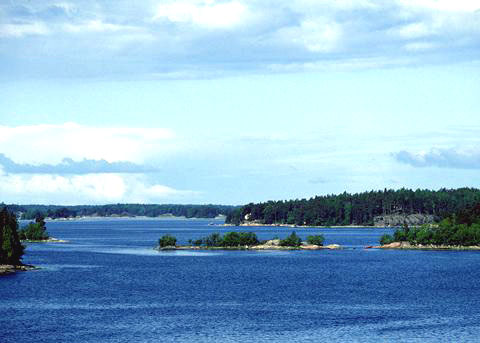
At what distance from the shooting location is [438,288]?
471ft

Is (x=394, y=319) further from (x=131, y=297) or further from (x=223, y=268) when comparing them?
(x=223, y=268)

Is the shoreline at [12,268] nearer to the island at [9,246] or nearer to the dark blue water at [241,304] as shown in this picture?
the island at [9,246]

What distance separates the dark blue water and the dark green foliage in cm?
463

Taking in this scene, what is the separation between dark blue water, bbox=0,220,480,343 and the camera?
9381 centimetres

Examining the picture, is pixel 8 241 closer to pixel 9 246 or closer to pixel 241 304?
pixel 9 246

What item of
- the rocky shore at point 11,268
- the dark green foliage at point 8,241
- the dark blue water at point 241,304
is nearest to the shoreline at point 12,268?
the rocky shore at point 11,268

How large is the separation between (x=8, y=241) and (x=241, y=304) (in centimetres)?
5866

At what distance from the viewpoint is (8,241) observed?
520 ft

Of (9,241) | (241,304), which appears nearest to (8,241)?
(9,241)

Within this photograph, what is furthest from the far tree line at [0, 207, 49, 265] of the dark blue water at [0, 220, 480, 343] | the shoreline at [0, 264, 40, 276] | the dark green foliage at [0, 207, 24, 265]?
the dark blue water at [0, 220, 480, 343]

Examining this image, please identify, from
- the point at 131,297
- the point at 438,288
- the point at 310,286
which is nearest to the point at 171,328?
the point at 131,297

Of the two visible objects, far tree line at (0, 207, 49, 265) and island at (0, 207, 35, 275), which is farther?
island at (0, 207, 35, 275)

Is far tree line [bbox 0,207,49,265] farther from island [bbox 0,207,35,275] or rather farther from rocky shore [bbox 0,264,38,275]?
rocky shore [bbox 0,264,38,275]

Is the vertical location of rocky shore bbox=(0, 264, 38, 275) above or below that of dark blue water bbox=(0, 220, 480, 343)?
above
